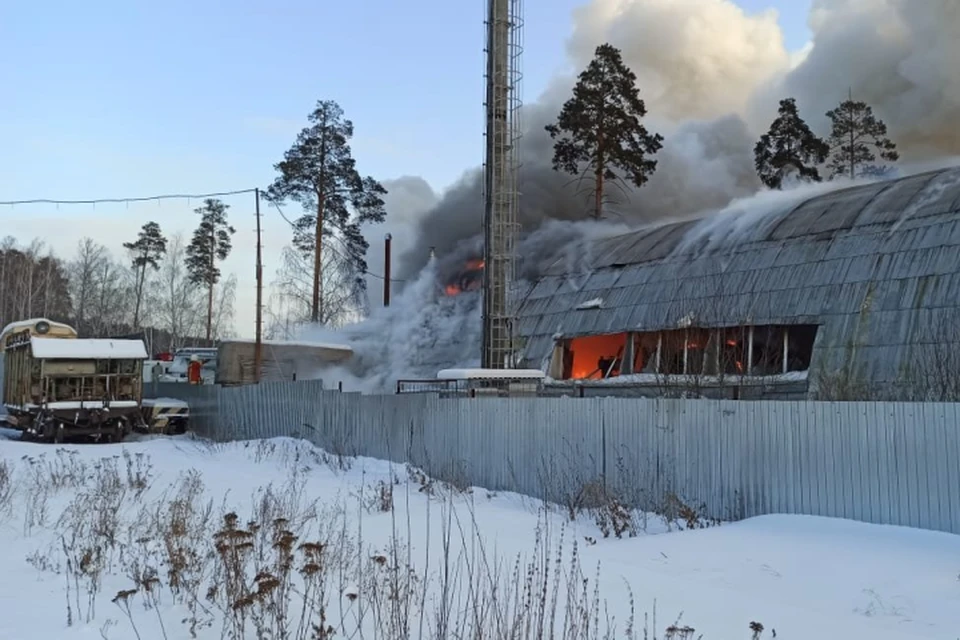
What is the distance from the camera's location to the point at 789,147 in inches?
1766

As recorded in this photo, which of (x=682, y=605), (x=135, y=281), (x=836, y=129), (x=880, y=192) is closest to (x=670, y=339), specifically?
(x=880, y=192)

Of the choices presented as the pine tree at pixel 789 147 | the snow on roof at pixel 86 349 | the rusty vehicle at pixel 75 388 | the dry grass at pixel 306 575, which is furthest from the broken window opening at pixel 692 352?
the pine tree at pixel 789 147

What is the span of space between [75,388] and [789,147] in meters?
36.2

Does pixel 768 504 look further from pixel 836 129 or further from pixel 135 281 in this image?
pixel 135 281

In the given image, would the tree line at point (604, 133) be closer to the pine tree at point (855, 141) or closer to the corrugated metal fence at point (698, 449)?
the pine tree at point (855, 141)

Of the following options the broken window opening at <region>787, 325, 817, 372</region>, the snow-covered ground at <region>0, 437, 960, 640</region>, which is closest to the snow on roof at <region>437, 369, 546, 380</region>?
the broken window opening at <region>787, 325, 817, 372</region>

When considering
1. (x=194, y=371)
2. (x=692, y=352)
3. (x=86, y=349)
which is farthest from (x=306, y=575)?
(x=194, y=371)

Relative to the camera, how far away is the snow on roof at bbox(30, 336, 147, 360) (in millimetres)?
22844

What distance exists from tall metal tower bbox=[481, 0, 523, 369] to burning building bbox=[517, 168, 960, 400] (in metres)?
2.03

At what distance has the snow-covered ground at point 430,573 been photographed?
18.4 feet

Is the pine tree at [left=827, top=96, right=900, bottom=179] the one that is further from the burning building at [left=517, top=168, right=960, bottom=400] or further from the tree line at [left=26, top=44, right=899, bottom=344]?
the burning building at [left=517, top=168, right=960, bottom=400]

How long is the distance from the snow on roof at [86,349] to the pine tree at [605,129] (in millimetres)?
23316

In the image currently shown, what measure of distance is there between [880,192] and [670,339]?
6930 millimetres

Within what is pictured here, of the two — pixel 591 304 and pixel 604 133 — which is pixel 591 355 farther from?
pixel 604 133
